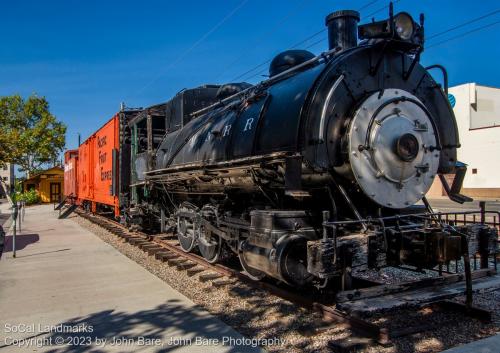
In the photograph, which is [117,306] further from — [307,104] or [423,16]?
[423,16]

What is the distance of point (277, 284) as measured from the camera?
612 centimetres

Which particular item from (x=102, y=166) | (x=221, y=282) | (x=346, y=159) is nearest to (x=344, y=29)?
(x=346, y=159)

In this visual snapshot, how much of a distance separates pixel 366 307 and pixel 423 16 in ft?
11.4

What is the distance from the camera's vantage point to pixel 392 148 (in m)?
4.81

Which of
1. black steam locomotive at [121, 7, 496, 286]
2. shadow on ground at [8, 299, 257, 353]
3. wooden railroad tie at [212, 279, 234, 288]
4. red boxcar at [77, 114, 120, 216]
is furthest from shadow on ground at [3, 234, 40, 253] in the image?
black steam locomotive at [121, 7, 496, 286]

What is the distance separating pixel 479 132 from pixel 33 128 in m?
40.3

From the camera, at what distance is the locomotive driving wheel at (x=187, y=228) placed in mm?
8242

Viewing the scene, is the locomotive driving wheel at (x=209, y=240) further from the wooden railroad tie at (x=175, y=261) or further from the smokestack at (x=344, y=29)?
the smokestack at (x=344, y=29)

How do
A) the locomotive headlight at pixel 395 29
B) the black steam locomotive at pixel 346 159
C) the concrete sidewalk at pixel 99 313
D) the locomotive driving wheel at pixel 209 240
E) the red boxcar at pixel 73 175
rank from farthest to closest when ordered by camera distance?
1. the red boxcar at pixel 73 175
2. the locomotive driving wheel at pixel 209 240
3. the locomotive headlight at pixel 395 29
4. the black steam locomotive at pixel 346 159
5. the concrete sidewalk at pixel 99 313

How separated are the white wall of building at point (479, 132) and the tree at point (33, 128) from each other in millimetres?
37550

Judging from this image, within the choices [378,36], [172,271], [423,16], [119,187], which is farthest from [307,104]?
[119,187]

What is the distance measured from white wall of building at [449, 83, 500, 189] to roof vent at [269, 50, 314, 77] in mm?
32234

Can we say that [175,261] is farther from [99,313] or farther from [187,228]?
[99,313]

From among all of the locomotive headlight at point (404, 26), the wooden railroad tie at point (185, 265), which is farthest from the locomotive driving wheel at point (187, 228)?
the locomotive headlight at point (404, 26)
